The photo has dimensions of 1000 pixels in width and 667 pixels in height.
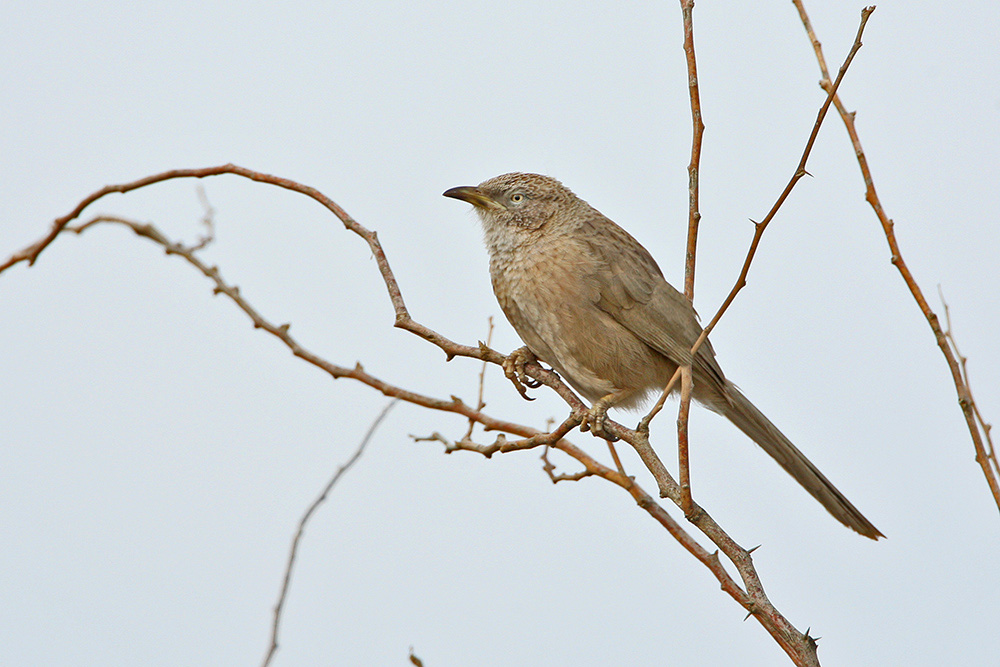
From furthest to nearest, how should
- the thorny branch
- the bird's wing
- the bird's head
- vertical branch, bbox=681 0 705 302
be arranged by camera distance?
the bird's head
the bird's wing
vertical branch, bbox=681 0 705 302
the thorny branch

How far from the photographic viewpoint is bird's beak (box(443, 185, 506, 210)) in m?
5.75

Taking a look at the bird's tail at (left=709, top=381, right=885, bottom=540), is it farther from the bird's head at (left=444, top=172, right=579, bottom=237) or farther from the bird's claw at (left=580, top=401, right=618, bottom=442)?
the bird's claw at (left=580, top=401, right=618, bottom=442)

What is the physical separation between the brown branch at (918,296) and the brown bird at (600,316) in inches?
77.8

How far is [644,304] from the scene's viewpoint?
5.33 meters

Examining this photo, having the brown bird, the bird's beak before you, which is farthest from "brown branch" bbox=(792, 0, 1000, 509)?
the bird's beak

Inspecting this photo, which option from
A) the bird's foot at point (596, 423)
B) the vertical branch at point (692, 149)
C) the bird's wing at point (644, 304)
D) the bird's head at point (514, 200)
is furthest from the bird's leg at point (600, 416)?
the bird's head at point (514, 200)

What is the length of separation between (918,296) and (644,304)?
266 cm

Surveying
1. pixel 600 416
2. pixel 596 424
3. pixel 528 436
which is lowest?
pixel 528 436

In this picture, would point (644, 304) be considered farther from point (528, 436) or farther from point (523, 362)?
point (528, 436)

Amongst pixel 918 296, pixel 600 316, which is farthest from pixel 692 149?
pixel 600 316

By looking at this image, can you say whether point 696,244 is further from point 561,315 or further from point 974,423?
point 561,315

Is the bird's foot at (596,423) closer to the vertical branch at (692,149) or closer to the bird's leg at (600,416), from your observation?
the bird's leg at (600,416)

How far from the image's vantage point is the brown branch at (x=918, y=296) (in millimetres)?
2516

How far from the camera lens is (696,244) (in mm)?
3039
